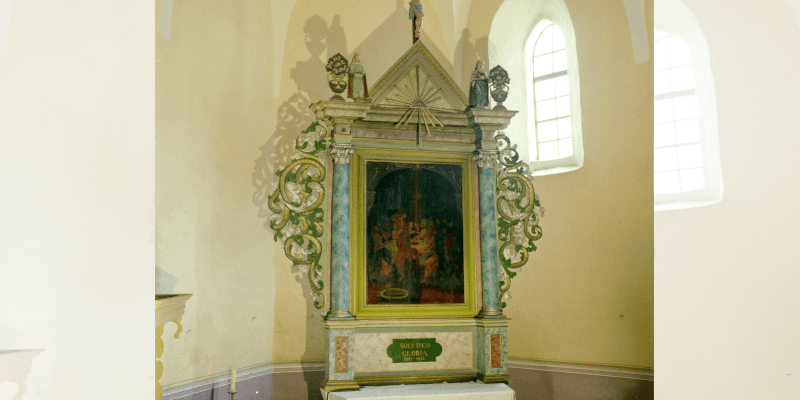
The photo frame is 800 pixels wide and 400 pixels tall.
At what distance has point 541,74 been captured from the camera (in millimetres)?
7395

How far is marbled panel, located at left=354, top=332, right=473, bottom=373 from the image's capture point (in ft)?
17.9

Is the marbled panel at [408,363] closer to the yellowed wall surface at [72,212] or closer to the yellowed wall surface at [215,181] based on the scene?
the yellowed wall surface at [215,181]

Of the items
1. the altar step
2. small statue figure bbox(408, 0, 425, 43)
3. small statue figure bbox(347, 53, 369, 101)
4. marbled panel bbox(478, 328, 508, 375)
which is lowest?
the altar step

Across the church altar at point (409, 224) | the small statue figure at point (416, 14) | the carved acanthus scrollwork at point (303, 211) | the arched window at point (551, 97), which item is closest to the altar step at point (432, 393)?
the church altar at point (409, 224)

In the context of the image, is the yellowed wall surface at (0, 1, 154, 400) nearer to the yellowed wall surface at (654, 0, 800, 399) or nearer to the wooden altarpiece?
the wooden altarpiece

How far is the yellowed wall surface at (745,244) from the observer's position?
4133 mm

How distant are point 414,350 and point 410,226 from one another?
1.17 metres

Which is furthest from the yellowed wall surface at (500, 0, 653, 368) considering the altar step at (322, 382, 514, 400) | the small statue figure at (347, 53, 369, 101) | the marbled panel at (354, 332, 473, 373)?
the small statue figure at (347, 53, 369, 101)

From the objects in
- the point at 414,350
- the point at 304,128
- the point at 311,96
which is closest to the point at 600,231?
the point at 414,350

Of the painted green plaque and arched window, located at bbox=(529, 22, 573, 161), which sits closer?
the painted green plaque

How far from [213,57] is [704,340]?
5.27 m

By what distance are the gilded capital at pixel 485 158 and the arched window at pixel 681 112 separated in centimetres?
173

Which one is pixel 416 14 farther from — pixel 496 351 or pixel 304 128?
pixel 496 351

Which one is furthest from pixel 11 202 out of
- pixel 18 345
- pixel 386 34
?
pixel 386 34
